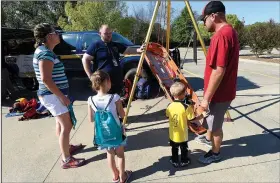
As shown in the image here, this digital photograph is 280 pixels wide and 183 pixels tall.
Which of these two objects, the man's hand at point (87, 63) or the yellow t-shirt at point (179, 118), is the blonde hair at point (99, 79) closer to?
the yellow t-shirt at point (179, 118)

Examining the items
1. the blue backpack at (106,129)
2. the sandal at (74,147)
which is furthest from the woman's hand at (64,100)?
the sandal at (74,147)

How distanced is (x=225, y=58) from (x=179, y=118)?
0.93m

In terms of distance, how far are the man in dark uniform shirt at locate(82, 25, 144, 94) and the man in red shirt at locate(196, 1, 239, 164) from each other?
158 cm

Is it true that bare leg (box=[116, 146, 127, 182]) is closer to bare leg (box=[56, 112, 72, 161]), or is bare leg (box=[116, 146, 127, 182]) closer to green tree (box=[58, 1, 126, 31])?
bare leg (box=[56, 112, 72, 161])

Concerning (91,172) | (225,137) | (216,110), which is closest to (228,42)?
(216,110)

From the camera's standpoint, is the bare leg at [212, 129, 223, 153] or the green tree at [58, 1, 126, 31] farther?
the green tree at [58, 1, 126, 31]

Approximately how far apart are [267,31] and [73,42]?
1461 cm

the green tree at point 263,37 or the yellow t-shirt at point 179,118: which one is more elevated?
the green tree at point 263,37

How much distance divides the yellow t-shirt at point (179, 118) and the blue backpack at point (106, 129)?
770 mm

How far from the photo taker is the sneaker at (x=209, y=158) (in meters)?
3.75

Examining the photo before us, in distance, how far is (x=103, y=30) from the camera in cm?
425

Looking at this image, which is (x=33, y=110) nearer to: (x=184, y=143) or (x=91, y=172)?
(x=91, y=172)

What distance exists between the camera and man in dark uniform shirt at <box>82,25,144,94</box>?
432 cm

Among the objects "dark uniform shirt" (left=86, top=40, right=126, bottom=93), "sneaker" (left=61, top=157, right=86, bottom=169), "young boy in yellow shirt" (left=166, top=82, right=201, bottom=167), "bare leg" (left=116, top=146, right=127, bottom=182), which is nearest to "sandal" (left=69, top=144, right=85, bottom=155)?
"sneaker" (left=61, top=157, right=86, bottom=169)
